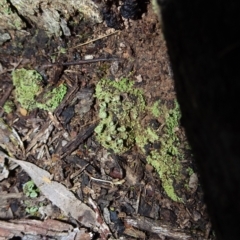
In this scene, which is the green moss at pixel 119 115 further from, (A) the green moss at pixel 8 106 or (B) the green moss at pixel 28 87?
(A) the green moss at pixel 8 106

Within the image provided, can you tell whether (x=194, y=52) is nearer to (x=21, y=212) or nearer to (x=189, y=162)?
(x=189, y=162)

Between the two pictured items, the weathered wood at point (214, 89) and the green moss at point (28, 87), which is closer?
the weathered wood at point (214, 89)

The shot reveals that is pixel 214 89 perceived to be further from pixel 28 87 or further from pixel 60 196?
pixel 28 87

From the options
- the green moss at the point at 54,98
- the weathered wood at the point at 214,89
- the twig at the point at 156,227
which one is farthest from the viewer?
the green moss at the point at 54,98

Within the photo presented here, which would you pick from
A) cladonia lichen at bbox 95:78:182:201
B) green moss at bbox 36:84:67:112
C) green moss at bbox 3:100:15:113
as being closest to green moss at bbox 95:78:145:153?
cladonia lichen at bbox 95:78:182:201

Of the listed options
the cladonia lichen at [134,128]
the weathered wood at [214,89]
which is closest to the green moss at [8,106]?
the cladonia lichen at [134,128]

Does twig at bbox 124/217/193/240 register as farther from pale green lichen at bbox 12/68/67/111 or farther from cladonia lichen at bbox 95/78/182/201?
pale green lichen at bbox 12/68/67/111
